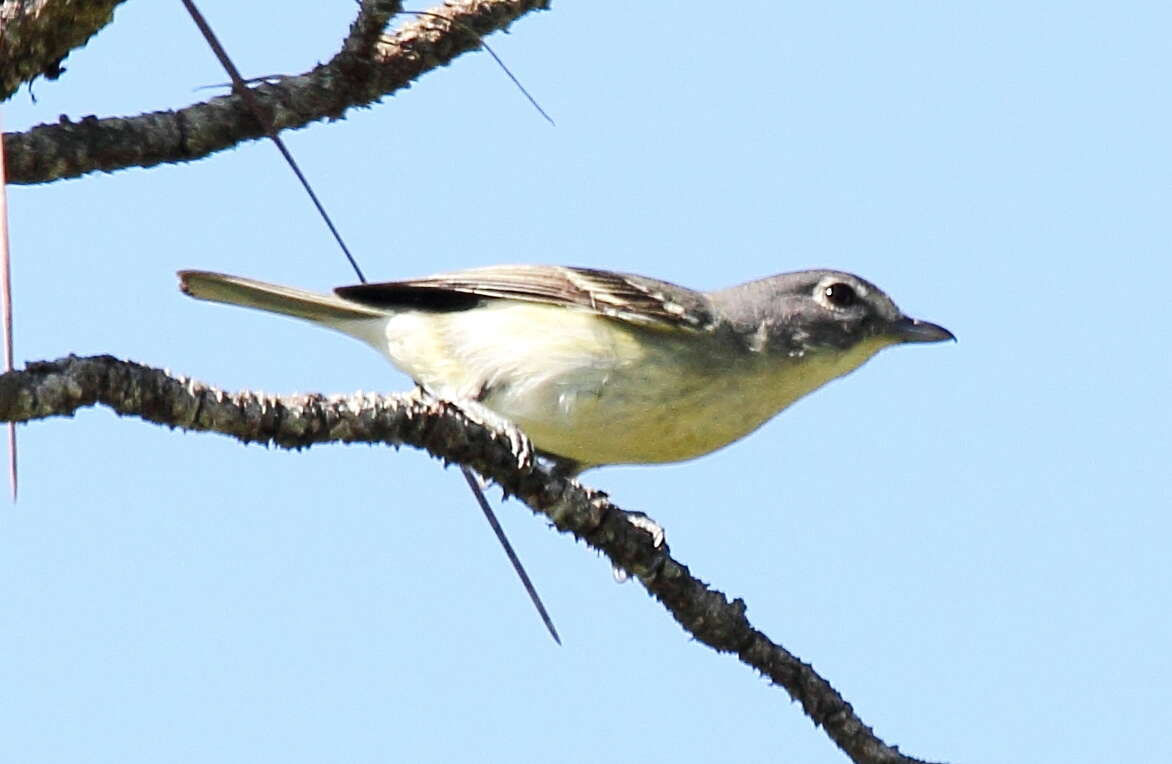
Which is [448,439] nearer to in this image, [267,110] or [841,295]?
[267,110]

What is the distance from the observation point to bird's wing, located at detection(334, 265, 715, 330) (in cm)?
658

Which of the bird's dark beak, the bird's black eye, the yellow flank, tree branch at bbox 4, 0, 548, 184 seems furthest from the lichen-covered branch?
the bird's dark beak

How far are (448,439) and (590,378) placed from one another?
2408 millimetres

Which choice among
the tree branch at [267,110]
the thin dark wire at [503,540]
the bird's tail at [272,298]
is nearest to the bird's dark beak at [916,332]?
the bird's tail at [272,298]

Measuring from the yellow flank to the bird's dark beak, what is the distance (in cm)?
95

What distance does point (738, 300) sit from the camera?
722cm

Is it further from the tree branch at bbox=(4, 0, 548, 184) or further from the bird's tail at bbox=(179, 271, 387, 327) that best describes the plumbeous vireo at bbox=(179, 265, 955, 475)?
the tree branch at bbox=(4, 0, 548, 184)

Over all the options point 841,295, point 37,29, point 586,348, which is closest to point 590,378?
point 586,348

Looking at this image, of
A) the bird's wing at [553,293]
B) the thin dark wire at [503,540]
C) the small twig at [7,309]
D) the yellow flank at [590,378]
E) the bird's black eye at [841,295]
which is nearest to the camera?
the small twig at [7,309]

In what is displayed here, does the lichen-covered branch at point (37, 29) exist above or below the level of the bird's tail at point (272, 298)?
above

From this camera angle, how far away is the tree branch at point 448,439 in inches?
110

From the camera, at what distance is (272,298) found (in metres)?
6.57

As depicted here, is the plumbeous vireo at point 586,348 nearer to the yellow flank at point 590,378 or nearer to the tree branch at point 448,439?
the yellow flank at point 590,378

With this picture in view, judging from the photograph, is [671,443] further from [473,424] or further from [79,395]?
[79,395]
